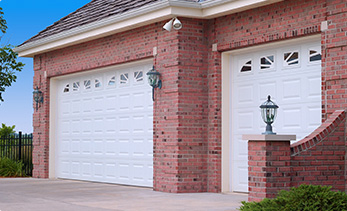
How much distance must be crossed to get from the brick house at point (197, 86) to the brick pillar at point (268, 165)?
22 cm

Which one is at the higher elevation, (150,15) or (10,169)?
(150,15)

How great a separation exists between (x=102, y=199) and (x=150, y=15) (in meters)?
4.21

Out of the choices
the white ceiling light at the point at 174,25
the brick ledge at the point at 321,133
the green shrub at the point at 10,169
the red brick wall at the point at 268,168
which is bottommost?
the green shrub at the point at 10,169

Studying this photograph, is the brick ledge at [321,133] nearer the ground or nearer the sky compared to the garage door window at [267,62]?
nearer the ground

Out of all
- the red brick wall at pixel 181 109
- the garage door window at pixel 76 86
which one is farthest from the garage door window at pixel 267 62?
the garage door window at pixel 76 86

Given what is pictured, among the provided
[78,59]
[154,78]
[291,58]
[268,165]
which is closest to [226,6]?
[291,58]

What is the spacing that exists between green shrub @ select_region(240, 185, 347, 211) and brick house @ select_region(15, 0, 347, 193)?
170 centimetres

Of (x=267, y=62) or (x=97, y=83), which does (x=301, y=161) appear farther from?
(x=97, y=83)

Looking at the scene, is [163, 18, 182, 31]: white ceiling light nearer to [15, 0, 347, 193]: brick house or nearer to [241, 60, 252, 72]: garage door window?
A: [15, 0, 347, 193]: brick house

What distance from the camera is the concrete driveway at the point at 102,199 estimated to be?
420 inches

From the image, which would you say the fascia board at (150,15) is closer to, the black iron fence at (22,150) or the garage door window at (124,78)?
the garage door window at (124,78)

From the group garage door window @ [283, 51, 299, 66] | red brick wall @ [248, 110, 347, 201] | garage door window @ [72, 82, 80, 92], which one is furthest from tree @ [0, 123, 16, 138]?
red brick wall @ [248, 110, 347, 201]

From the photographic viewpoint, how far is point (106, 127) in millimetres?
16672

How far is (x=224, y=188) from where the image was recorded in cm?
1352
